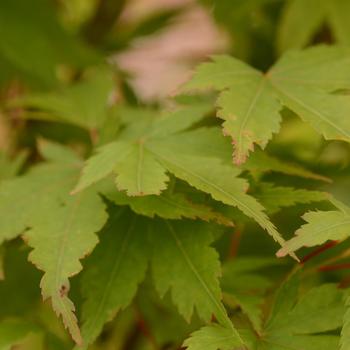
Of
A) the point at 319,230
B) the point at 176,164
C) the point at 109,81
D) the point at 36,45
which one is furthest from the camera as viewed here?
the point at 36,45

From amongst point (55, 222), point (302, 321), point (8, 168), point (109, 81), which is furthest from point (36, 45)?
point (302, 321)

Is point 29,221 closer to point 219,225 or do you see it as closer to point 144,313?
point 219,225

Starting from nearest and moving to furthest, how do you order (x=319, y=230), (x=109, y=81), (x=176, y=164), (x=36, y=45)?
(x=319, y=230) → (x=176, y=164) → (x=109, y=81) → (x=36, y=45)

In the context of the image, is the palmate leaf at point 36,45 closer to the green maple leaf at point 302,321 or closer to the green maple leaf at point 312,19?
the green maple leaf at point 312,19

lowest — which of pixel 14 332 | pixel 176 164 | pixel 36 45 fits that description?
pixel 14 332

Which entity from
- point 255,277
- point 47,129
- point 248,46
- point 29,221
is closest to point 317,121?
point 255,277

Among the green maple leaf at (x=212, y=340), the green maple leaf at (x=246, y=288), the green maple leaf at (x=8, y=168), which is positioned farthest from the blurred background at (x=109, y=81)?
the green maple leaf at (x=212, y=340)

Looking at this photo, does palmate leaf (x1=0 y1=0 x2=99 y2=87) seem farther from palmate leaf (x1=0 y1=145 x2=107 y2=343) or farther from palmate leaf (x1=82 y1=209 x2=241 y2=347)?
palmate leaf (x1=82 y1=209 x2=241 y2=347)

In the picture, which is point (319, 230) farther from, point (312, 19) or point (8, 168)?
point (312, 19)
